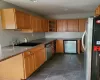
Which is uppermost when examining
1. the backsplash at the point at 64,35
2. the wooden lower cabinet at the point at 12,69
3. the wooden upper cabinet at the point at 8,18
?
the wooden upper cabinet at the point at 8,18

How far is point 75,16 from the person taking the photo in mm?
7289

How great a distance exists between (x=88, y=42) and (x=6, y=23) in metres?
2.28

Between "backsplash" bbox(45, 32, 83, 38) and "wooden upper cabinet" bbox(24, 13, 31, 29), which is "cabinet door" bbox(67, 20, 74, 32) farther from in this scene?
"wooden upper cabinet" bbox(24, 13, 31, 29)

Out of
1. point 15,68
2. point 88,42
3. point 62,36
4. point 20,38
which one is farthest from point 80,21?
point 15,68

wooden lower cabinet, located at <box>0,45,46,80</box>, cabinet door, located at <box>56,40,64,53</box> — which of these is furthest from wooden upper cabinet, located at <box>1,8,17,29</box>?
cabinet door, located at <box>56,40,64,53</box>

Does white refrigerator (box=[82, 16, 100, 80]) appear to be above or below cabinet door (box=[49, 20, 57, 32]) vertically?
below

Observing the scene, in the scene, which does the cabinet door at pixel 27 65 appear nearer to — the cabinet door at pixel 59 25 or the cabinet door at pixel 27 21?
the cabinet door at pixel 27 21

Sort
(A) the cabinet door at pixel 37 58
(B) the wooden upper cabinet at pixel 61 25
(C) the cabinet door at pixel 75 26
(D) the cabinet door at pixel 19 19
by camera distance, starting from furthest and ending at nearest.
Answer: (B) the wooden upper cabinet at pixel 61 25 → (C) the cabinet door at pixel 75 26 → (A) the cabinet door at pixel 37 58 → (D) the cabinet door at pixel 19 19

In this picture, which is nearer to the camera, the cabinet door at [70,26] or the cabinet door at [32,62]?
the cabinet door at [32,62]

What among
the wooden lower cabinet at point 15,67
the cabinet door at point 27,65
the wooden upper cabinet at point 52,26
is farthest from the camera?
the wooden upper cabinet at point 52,26

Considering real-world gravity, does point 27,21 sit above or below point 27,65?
above

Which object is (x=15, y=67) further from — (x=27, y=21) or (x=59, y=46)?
(x=59, y=46)

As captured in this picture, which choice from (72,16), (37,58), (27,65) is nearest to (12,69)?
(27,65)

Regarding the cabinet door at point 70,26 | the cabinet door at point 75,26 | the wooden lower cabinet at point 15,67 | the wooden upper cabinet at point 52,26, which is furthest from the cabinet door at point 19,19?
the cabinet door at point 75,26
